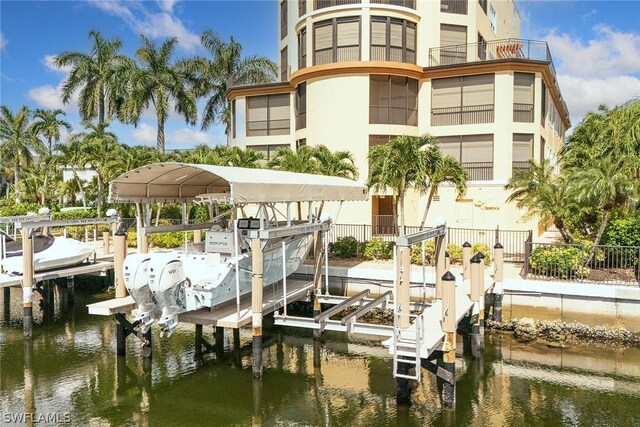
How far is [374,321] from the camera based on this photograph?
15586 mm

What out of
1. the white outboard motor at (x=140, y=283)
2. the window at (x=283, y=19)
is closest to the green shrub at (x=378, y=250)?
the white outboard motor at (x=140, y=283)

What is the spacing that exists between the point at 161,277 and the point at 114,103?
1394 inches

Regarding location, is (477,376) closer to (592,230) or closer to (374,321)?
(374,321)

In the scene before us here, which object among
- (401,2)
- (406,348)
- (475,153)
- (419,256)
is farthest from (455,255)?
(401,2)

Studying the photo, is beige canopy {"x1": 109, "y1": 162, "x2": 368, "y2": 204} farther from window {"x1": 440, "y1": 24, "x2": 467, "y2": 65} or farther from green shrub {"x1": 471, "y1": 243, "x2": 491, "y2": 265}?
window {"x1": 440, "y1": 24, "x2": 467, "y2": 65}

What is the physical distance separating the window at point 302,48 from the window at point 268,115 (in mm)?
2855

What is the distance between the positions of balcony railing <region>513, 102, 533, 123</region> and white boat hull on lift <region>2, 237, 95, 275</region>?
69.3 ft

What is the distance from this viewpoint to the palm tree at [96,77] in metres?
42.3

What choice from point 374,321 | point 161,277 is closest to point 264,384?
point 161,277

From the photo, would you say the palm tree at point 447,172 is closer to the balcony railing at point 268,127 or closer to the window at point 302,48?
the window at point 302,48

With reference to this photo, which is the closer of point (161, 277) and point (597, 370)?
point (161, 277)

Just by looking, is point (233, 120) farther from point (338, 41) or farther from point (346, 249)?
point (346, 249)

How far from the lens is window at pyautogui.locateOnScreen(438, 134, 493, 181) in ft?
89.6

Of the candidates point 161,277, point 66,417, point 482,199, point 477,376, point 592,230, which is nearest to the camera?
point 66,417
